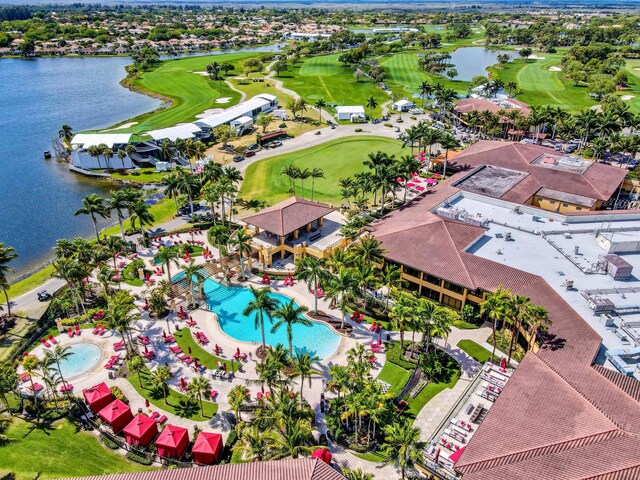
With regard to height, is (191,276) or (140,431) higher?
(191,276)

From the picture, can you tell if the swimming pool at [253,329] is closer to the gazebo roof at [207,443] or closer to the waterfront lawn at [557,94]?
the gazebo roof at [207,443]

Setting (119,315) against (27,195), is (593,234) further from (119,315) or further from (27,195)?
(27,195)

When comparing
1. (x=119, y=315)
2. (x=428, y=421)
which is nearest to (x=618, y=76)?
(x=428, y=421)

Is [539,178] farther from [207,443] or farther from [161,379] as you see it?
[207,443]

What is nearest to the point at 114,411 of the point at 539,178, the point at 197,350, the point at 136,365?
the point at 136,365

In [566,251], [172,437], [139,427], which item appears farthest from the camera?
[566,251]

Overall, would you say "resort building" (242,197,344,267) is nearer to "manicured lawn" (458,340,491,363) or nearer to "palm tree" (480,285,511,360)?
"manicured lawn" (458,340,491,363)
